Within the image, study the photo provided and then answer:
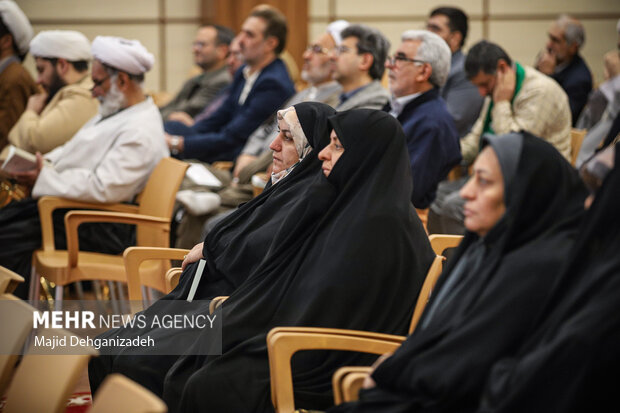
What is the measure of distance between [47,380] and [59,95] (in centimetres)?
342

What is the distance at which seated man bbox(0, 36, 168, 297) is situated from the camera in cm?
432

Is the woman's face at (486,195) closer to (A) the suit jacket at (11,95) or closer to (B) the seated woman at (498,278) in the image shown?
(B) the seated woman at (498,278)

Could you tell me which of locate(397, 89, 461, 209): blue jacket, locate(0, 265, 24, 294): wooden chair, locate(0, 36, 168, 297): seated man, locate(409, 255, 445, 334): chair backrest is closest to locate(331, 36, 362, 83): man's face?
locate(397, 89, 461, 209): blue jacket

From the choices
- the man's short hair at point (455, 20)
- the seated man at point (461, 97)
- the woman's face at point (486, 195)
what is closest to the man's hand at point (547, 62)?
the man's short hair at point (455, 20)

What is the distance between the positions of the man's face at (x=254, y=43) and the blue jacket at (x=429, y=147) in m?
2.05

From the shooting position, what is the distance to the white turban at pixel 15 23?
5551 mm

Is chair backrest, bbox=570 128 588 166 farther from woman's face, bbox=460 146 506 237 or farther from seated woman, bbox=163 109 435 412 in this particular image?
woman's face, bbox=460 146 506 237

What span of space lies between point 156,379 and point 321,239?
687mm

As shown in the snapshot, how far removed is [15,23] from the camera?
220 inches

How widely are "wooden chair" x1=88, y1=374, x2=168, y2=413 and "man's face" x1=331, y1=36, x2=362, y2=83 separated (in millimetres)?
3421

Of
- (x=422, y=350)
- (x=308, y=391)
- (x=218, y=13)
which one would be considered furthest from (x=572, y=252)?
(x=218, y=13)

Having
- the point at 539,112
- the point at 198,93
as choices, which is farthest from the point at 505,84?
the point at 198,93

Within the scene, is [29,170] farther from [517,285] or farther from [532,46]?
[532,46]

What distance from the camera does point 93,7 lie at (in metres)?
9.38
